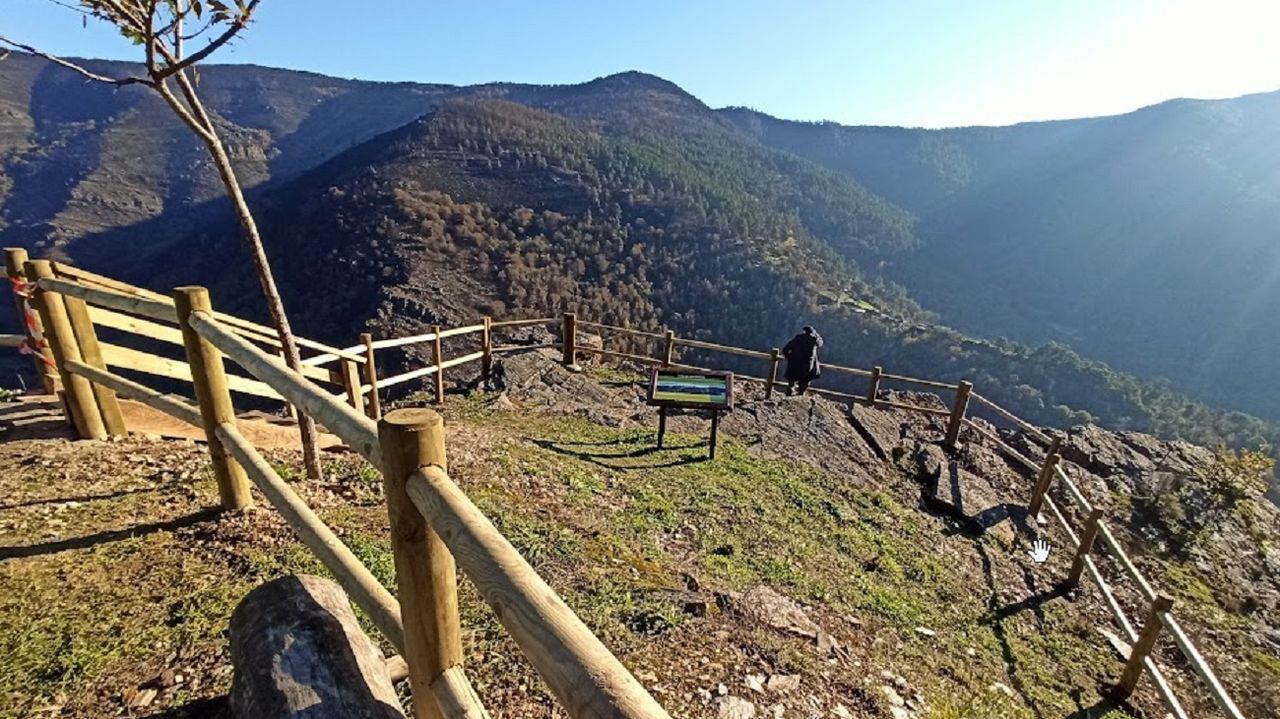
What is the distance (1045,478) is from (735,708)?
772 cm

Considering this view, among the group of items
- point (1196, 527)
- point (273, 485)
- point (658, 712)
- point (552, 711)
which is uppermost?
point (658, 712)

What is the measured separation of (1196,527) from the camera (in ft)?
33.5

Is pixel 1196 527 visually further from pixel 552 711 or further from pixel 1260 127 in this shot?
pixel 1260 127

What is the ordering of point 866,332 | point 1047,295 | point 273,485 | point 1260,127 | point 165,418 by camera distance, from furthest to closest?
point 1260,127 → point 1047,295 → point 866,332 → point 165,418 → point 273,485

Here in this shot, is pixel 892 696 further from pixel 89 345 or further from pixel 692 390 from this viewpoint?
pixel 89 345

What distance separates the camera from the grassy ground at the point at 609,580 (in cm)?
263

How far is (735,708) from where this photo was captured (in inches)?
133

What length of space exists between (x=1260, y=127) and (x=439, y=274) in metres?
234

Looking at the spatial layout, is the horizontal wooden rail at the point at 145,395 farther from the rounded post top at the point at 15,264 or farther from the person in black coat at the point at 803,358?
the person in black coat at the point at 803,358

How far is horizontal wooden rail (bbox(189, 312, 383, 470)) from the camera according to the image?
1.69m

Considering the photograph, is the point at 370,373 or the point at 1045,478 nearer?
the point at 370,373

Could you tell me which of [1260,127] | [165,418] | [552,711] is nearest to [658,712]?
[552,711]

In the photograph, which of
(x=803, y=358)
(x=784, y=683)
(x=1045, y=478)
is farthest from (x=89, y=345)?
(x=1045, y=478)

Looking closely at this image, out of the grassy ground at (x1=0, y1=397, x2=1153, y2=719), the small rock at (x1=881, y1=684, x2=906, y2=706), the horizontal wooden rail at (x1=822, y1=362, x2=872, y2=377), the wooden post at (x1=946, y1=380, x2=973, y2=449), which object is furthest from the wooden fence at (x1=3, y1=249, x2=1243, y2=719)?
the horizontal wooden rail at (x1=822, y1=362, x2=872, y2=377)
